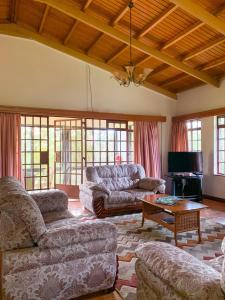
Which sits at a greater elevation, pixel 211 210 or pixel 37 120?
pixel 37 120

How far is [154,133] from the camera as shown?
7082 millimetres

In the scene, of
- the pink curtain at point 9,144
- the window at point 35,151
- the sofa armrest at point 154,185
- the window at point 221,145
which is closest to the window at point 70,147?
the window at point 35,151

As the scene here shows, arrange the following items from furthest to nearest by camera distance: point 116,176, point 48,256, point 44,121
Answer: point 44,121, point 116,176, point 48,256

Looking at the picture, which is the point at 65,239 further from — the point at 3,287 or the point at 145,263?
the point at 145,263

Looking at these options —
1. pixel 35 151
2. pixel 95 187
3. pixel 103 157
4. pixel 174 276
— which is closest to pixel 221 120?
pixel 103 157

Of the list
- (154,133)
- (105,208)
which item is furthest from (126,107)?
(105,208)

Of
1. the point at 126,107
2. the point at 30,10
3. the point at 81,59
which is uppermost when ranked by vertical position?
the point at 30,10

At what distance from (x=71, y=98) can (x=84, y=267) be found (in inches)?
186

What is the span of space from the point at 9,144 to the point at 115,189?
2485 mm

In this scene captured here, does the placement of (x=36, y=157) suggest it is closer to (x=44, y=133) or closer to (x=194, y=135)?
(x=44, y=133)

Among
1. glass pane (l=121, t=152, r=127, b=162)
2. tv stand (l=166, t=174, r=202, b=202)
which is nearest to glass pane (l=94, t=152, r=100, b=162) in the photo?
glass pane (l=121, t=152, r=127, b=162)

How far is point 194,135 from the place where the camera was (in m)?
7.11

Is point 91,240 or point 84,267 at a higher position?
point 91,240

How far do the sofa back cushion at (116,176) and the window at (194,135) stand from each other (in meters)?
2.15
